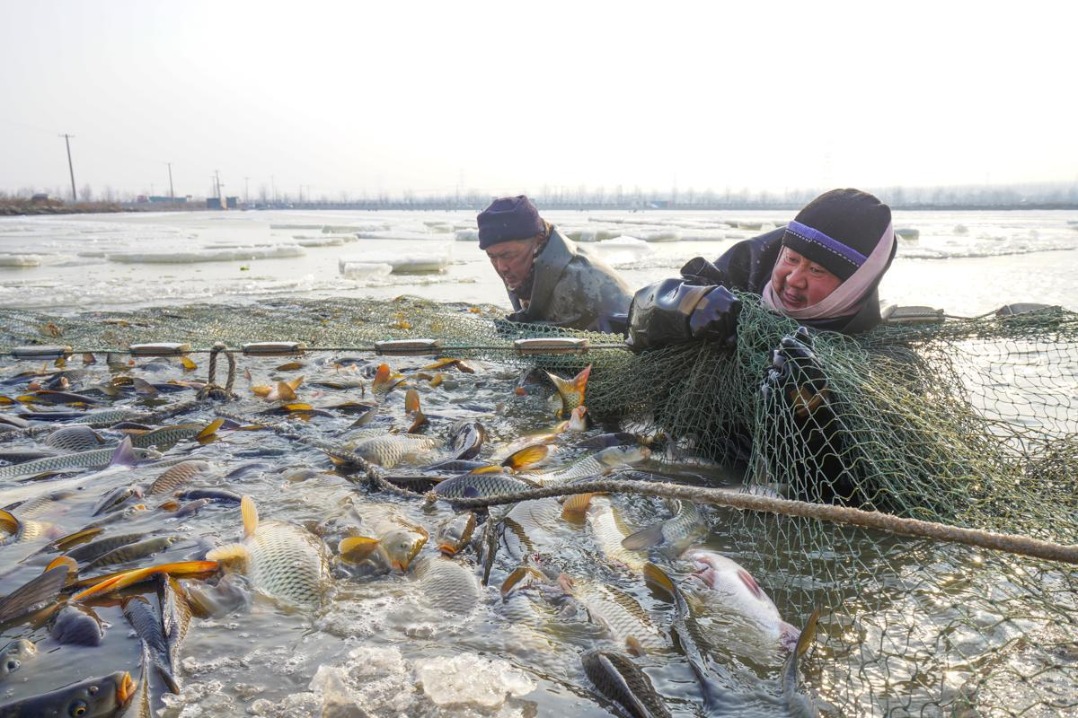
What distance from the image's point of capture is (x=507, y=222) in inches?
243

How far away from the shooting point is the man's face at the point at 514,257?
631 centimetres

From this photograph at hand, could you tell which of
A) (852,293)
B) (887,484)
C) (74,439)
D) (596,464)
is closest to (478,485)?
(596,464)

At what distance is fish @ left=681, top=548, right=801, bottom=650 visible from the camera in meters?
2.29

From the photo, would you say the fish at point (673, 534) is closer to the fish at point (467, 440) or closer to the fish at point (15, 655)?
the fish at point (467, 440)

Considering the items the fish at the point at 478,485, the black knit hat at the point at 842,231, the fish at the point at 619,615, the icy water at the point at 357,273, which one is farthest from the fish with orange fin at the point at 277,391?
the icy water at the point at 357,273

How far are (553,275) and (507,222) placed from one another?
0.67 m

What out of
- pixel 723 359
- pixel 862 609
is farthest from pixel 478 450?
pixel 862 609

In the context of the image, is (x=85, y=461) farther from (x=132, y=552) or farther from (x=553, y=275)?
(x=553, y=275)

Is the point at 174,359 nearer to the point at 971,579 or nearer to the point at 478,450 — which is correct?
the point at 478,450

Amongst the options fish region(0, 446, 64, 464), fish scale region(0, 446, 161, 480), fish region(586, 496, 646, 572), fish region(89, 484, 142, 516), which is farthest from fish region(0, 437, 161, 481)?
fish region(586, 496, 646, 572)

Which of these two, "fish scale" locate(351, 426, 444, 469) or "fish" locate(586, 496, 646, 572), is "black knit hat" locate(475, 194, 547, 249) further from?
"fish" locate(586, 496, 646, 572)

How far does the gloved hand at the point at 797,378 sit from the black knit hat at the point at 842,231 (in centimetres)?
61

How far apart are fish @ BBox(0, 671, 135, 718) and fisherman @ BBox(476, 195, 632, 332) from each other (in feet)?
15.8

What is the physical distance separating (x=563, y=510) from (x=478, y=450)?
0.98 meters
